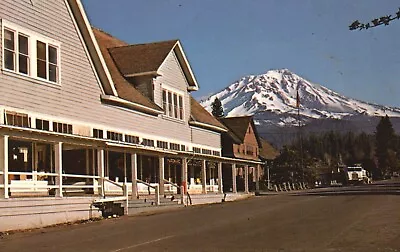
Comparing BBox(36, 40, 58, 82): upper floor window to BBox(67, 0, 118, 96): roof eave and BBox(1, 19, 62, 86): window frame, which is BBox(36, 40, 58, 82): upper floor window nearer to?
BBox(1, 19, 62, 86): window frame

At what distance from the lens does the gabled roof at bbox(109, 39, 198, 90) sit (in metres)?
37.2

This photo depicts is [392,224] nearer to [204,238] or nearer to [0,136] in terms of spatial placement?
[204,238]

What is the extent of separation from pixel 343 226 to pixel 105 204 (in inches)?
439

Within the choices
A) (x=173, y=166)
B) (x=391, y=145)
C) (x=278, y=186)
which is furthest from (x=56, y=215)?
(x=391, y=145)

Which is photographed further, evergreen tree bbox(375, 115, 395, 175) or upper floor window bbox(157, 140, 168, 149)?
evergreen tree bbox(375, 115, 395, 175)

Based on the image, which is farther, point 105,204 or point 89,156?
point 89,156

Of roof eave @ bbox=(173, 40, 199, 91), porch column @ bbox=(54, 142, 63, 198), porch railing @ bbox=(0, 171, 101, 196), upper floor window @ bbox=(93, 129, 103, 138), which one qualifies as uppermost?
roof eave @ bbox=(173, 40, 199, 91)

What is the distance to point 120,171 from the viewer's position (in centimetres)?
3356

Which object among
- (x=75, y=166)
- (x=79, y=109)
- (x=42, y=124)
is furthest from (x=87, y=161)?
(x=42, y=124)

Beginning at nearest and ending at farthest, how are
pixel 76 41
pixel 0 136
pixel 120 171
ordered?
pixel 0 136 → pixel 76 41 → pixel 120 171

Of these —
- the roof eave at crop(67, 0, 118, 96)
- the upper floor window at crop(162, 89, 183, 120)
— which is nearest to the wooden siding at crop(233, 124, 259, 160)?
the upper floor window at crop(162, 89, 183, 120)

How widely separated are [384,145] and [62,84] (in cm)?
14182

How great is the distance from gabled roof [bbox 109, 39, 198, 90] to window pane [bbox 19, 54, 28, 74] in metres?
11.7

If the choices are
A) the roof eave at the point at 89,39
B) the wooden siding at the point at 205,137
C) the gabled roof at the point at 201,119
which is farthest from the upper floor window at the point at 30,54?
the wooden siding at the point at 205,137
